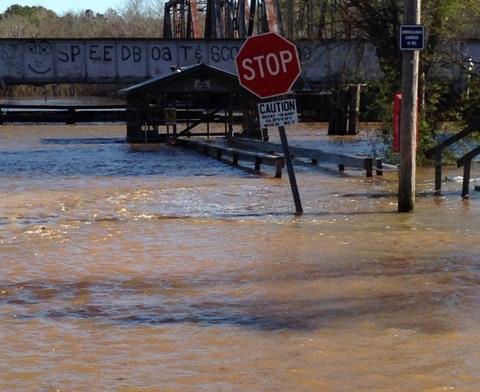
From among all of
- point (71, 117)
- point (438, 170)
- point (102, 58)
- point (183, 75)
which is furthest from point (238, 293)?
point (71, 117)

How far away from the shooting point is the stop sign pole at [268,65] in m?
12.8

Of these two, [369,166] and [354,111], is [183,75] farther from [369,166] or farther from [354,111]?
[369,166]

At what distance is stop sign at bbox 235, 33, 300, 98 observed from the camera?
12.8 meters

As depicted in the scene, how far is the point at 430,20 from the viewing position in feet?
68.4

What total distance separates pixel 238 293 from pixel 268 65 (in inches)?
197

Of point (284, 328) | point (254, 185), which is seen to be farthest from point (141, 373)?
point (254, 185)

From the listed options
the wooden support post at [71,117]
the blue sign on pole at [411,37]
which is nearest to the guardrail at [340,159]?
the blue sign on pole at [411,37]

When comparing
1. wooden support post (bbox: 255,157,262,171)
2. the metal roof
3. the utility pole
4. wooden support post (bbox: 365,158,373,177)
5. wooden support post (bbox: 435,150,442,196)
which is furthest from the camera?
the metal roof

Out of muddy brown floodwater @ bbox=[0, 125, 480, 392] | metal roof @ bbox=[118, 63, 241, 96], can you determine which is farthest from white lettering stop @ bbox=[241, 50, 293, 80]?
metal roof @ bbox=[118, 63, 241, 96]

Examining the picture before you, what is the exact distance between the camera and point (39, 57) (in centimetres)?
4359

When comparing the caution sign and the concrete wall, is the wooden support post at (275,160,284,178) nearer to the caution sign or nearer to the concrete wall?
the caution sign

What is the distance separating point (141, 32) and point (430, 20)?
298 feet

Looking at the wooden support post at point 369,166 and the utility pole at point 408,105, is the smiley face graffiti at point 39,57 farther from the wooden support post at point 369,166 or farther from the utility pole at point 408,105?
the utility pole at point 408,105

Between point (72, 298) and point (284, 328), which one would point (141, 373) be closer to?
point (284, 328)
